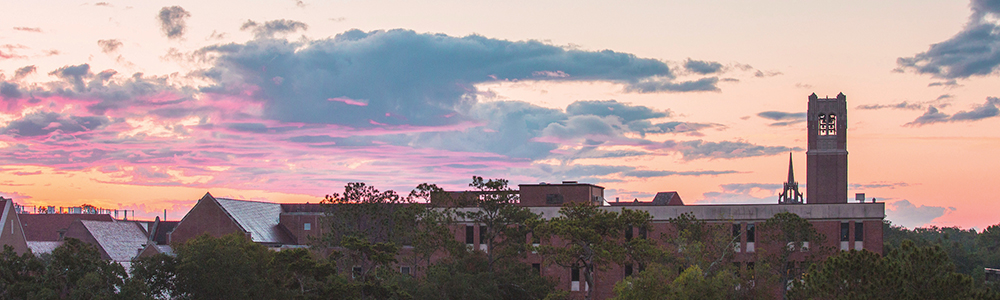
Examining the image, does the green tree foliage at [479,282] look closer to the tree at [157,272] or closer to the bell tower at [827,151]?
the tree at [157,272]

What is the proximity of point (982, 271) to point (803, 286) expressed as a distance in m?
93.4

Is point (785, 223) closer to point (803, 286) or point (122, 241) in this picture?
point (803, 286)

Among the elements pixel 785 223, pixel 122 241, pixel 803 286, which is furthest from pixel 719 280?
pixel 122 241

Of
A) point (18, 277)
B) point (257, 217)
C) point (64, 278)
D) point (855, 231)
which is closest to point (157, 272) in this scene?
point (64, 278)

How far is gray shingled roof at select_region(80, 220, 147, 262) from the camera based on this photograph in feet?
318

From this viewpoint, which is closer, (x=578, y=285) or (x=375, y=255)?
(x=375, y=255)

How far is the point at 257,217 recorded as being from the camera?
87688mm

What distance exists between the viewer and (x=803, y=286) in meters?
34.5

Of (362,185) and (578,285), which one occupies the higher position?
(362,185)

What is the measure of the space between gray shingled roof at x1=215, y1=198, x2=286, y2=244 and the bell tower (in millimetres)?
63926

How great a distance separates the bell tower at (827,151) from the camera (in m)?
106

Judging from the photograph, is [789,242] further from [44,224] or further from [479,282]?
[44,224]

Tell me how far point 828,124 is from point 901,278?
85211mm

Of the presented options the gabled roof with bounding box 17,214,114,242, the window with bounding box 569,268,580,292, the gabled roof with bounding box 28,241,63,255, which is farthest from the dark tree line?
the gabled roof with bounding box 17,214,114,242
